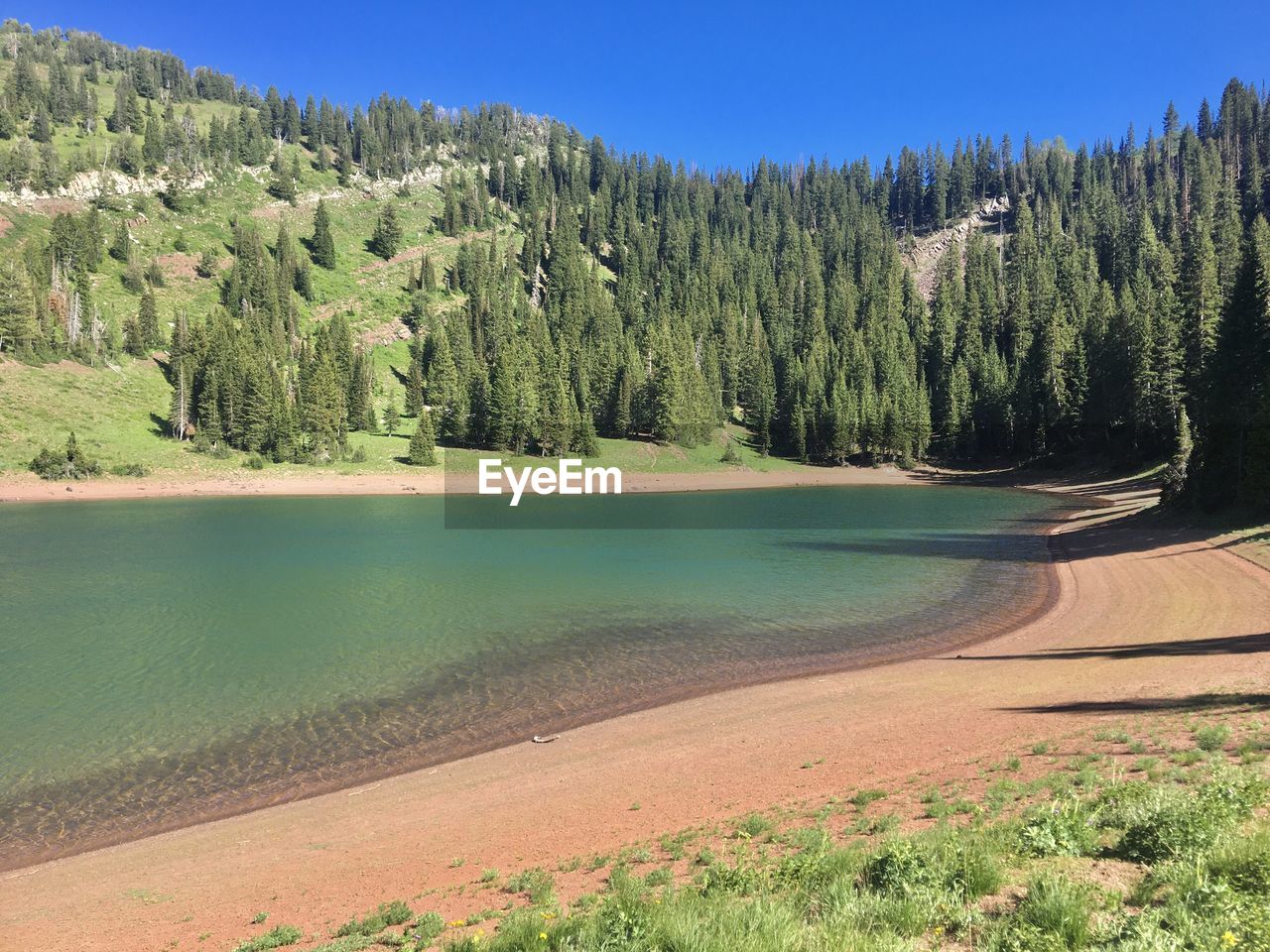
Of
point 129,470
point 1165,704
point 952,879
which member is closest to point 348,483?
point 129,470

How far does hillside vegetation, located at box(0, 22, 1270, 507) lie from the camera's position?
84188mm

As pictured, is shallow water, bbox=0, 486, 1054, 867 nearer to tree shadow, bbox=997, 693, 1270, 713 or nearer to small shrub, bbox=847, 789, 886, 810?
tree shadow, bbox=997, 693, 1270, 713

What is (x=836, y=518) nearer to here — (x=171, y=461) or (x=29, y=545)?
(x=29, y=545)

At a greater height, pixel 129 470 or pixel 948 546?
pixel 129 470

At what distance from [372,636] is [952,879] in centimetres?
2191

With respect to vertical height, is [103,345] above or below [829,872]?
above

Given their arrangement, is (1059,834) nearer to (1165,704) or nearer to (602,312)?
(1165,704)

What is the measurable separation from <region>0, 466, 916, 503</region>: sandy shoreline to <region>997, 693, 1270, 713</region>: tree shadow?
76.6 m

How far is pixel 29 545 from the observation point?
43.1 m

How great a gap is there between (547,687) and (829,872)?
42.9 feet

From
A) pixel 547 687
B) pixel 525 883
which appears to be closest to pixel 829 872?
pixel 525 883

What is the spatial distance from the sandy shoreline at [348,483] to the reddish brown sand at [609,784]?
238ft

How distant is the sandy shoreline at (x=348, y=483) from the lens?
7131 cm

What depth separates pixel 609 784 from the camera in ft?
41.2
